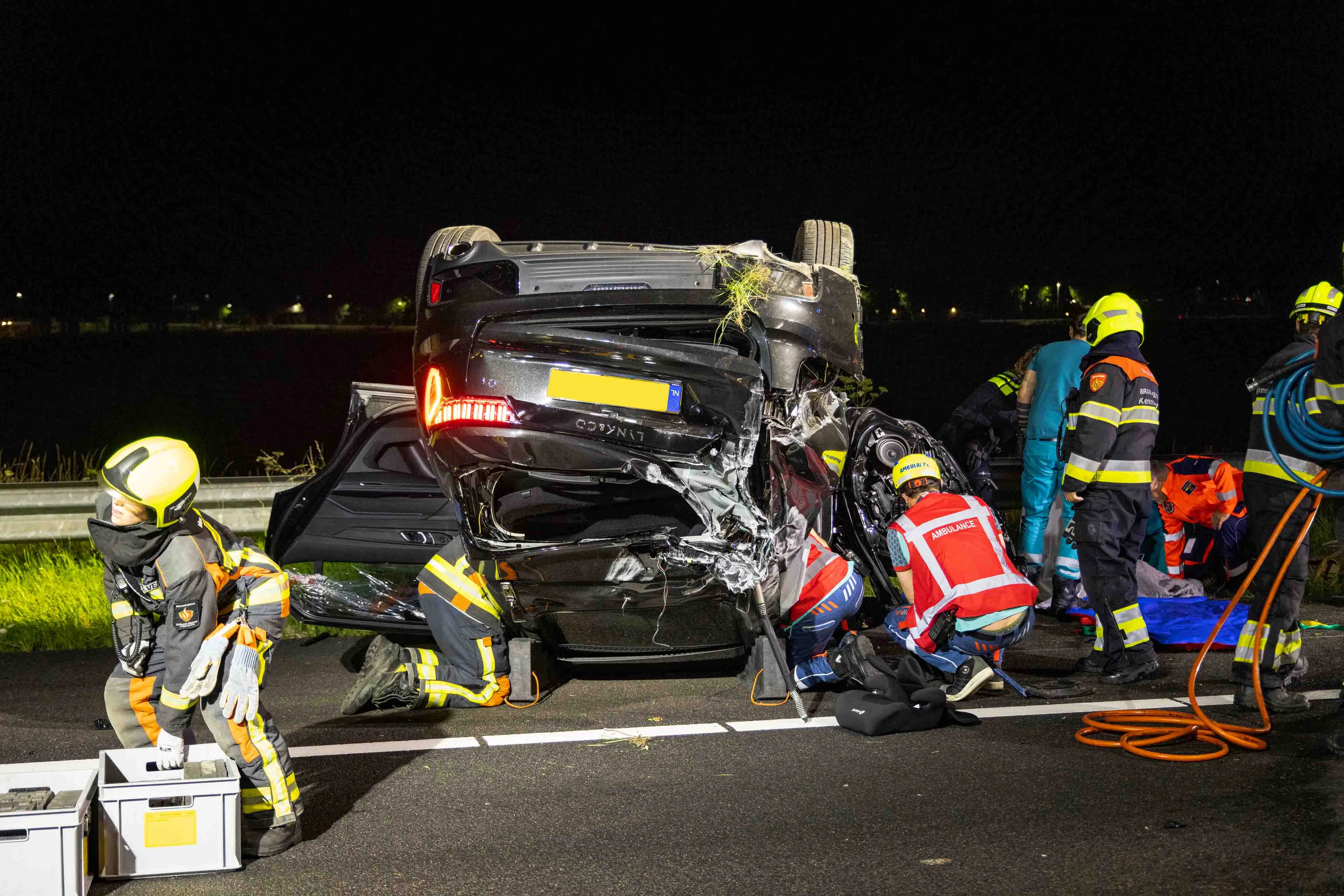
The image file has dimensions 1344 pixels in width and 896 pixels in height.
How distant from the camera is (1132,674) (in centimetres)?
562

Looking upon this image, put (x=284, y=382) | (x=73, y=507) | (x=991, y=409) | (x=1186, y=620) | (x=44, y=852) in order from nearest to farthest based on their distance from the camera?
(x=44, y=852)
(x=1186, y=620)
(x=73, y=507)
(x=991, y=409)
(x=284, y=382)

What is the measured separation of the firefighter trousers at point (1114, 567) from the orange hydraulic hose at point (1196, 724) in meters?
0.48

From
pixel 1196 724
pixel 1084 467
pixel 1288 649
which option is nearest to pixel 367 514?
pixel 1084 467

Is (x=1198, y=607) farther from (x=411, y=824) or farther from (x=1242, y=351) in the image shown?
(x=1242, y=351)

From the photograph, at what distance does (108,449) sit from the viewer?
17250mm

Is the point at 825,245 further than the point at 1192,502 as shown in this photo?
No

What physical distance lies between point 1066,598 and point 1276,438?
7.26 ft

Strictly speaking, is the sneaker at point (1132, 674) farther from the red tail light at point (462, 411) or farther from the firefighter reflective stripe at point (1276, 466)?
the red tail light at point (462, 411)

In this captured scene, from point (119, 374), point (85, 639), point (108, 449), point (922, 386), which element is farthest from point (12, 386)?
point (85, 639)

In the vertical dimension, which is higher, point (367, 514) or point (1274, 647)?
point (367, 514)

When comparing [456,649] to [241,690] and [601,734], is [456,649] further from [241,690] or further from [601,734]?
[241,690]

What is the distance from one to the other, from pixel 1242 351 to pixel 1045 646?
44.8m

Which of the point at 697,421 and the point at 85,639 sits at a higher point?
the point at 697,421

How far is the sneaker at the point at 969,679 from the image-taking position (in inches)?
209
